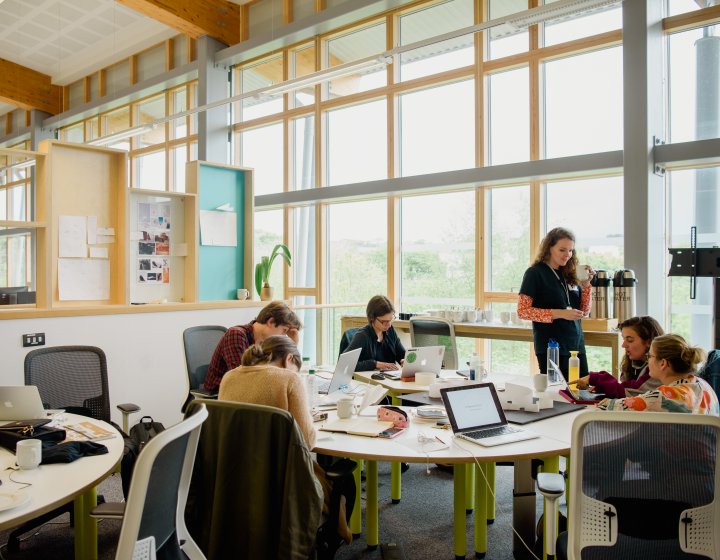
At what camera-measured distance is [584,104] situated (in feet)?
17.4

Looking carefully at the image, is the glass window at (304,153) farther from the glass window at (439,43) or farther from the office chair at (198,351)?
the office chair at (198,351)

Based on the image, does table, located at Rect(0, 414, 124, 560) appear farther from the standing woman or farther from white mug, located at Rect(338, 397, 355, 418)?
the standing woman

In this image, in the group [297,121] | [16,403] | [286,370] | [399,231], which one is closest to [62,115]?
[297,121]

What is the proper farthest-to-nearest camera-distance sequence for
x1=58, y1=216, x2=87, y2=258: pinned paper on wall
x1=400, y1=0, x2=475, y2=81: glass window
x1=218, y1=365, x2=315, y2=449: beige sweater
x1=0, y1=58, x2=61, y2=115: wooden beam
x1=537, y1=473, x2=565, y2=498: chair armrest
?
x1=0, y1=58, x2=61, y2=115: wooden beam, x1=400, y1=0, x2=475, y2=81: glass window, x1=58, y1=216, x2=87, y2=258: pinned paper on wall, x1=218, y1=365, x2=315, y2=449: beige sweater, x1=537, y1=473, x2=565, y2=498: chair armrest

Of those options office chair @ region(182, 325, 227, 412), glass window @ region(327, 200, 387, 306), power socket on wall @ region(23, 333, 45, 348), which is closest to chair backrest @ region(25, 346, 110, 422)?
office chair @ region(182, 325, 227, 412)

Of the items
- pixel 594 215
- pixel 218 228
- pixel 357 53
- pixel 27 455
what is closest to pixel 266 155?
pixel 357 53

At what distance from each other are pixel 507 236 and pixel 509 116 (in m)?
1.21

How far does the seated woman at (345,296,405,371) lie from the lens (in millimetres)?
3966

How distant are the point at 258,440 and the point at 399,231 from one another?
5.00 m

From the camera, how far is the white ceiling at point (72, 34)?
25.4ft

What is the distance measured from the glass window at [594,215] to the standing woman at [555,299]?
1307 mm

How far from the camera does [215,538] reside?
197cm

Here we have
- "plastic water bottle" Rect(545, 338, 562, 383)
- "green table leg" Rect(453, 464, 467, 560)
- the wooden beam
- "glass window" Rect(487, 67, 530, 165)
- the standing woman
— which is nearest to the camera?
"green table leg" Rect(453, 464, 467, 560)

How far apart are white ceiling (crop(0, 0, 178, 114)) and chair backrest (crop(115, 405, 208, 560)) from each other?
25.3 ft
